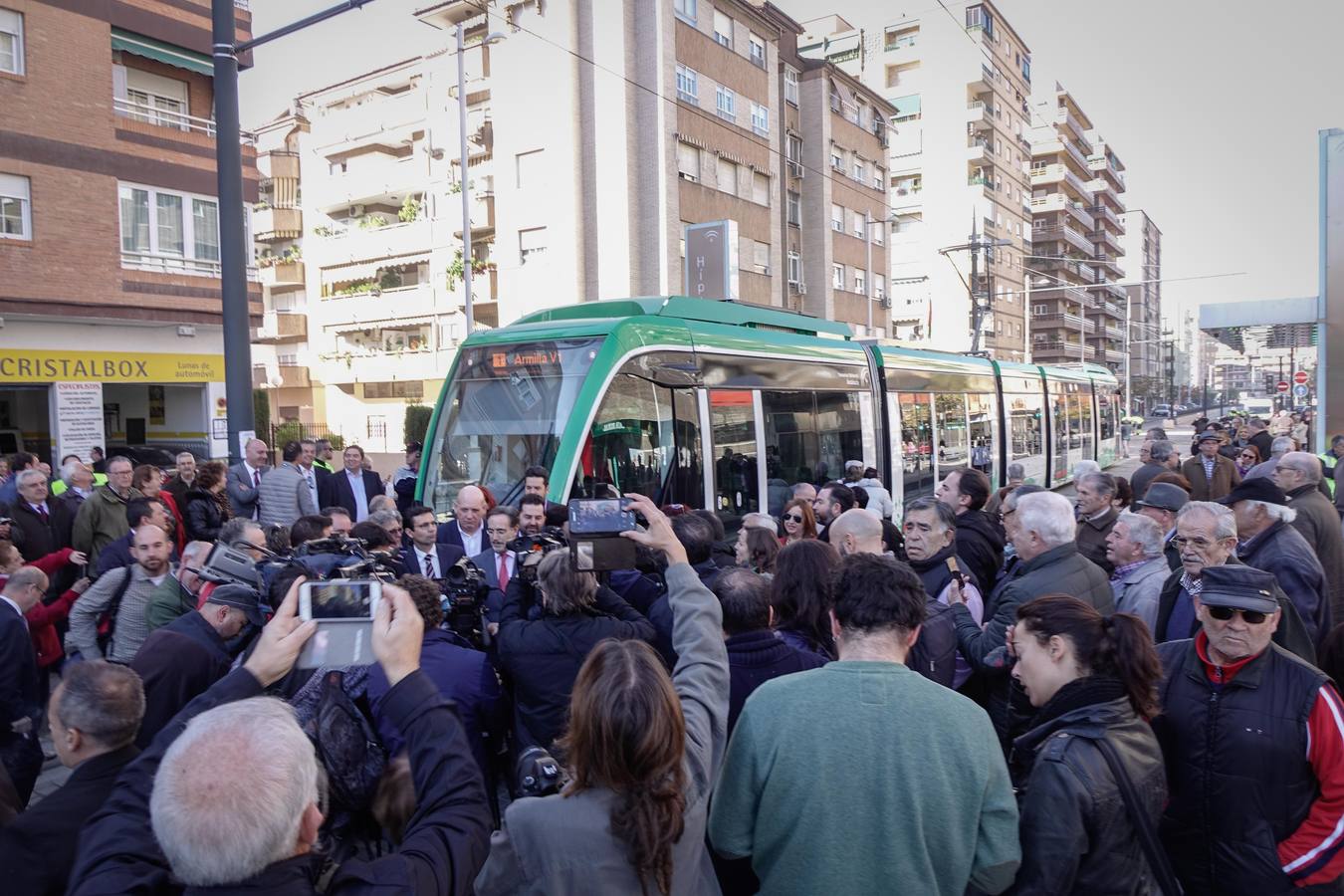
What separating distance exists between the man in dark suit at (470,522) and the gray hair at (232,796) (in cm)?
580

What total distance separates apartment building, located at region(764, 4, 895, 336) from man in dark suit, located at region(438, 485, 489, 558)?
3044 cm

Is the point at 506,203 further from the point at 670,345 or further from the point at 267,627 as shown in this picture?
the point at 267,627

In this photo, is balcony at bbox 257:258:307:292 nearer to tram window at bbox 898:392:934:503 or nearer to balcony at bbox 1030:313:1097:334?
tram window at bbox 898:392:934:503

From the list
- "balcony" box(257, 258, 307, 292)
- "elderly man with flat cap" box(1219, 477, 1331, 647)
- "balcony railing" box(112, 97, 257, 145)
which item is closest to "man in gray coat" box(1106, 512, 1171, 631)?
"elderly man with flat cap" box(1219, 477, 1331, 647)

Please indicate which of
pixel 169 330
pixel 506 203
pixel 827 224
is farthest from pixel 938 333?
pixel 169 330

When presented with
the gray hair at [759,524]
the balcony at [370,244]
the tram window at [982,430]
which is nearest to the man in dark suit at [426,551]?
the gray hair at [759,524]

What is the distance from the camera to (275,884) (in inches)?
69.2

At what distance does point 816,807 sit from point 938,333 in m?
57.7

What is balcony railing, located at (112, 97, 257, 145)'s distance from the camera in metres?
18.7

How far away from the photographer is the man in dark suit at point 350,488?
37.3 feet

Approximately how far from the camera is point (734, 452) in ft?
33.4

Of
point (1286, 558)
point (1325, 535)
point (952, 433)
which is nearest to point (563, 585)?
point (1286, 558)

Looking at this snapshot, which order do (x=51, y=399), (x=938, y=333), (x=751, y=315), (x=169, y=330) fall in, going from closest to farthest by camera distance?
(x=751, y=315)
(x=51, y=399)
(x=169, y=330)
(x=938, y=333)

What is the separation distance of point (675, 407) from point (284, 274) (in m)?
37.3
